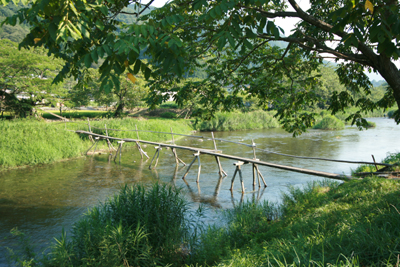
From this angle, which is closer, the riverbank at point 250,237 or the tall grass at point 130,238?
the riverbank at point 250,237

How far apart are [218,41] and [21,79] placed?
2101 cm

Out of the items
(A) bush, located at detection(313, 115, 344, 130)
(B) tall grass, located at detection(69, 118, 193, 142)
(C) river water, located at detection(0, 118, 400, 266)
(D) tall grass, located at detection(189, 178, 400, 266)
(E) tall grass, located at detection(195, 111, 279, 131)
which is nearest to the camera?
(D) tall grass, located at detection(189, 178, 400, 266)

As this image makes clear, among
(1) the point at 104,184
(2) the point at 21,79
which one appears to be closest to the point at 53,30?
(1) the point at 104,184

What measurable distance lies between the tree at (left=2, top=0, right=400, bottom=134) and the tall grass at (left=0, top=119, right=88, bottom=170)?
444 inches

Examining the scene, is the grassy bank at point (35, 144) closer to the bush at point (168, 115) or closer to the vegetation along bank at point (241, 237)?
the vegetation along bank at point (241, 237)

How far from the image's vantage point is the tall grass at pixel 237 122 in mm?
31609

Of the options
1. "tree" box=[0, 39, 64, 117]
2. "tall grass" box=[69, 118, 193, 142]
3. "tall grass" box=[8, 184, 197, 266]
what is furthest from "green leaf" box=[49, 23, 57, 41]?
"tree" box=[0, 39, 64, 117]

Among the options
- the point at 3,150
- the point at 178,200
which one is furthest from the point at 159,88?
the point at 3,150

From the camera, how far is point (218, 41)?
3.00m

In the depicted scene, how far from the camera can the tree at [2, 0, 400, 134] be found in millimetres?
2736

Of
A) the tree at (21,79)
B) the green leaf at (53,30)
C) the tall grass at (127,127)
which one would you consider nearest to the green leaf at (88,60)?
the green leaf at (53,30)

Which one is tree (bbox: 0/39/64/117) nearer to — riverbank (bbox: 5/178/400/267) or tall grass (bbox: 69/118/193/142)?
tall grass (bbox: 69/118/193/142)

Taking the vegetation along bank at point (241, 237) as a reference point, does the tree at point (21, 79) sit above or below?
above

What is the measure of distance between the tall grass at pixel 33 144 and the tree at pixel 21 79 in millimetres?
4660
